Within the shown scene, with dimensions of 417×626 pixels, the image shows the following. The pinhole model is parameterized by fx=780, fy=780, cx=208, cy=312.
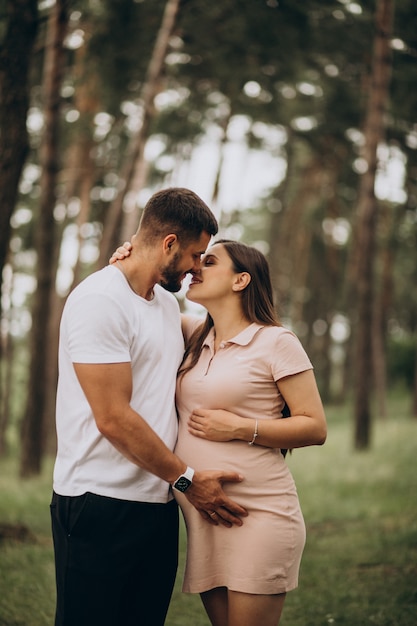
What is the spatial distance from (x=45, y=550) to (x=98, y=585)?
4.85 metres

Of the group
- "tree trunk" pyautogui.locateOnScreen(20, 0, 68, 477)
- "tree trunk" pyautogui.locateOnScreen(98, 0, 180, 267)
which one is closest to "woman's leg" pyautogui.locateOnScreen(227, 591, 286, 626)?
"tree trunk" pyautogui.locateOnScreen(20, 0, 68, 477)

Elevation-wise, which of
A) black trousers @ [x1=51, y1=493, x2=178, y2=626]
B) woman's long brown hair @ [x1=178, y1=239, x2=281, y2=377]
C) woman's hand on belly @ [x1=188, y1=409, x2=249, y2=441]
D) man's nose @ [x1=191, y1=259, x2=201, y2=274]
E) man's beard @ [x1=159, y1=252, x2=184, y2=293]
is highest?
man's beard @ [x1=159, y1=252, x2=184, y2=293]

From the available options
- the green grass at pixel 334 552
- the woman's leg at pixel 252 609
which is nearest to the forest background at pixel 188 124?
the green grass at pixel 334 552

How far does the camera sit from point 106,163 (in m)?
21.1

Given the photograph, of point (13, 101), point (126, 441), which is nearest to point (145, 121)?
point (13, 101)

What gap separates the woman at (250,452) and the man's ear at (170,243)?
59 centimetres

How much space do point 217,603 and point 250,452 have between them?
0.78 metres

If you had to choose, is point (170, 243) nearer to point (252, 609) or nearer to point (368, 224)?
point (252, 609)

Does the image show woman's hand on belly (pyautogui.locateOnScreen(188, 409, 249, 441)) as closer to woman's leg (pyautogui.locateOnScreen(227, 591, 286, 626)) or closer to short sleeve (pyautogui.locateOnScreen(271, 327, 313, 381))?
short sleeve (pyautogui.locateOnScreen(271, 327, 313, 381))

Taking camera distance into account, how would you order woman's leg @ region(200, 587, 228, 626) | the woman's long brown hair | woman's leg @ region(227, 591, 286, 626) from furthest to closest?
the woman's long brown hair, woman's leg @ region(200, 587, 228, 626), woman's leg @ region(227, 591, 286, 626)

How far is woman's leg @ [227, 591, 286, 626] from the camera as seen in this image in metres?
3.69

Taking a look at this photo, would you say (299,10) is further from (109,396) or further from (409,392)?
(409,392)

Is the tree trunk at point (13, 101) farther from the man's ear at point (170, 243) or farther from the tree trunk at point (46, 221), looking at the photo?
the tree trunk at point (46, 221)

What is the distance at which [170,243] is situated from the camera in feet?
12.1
